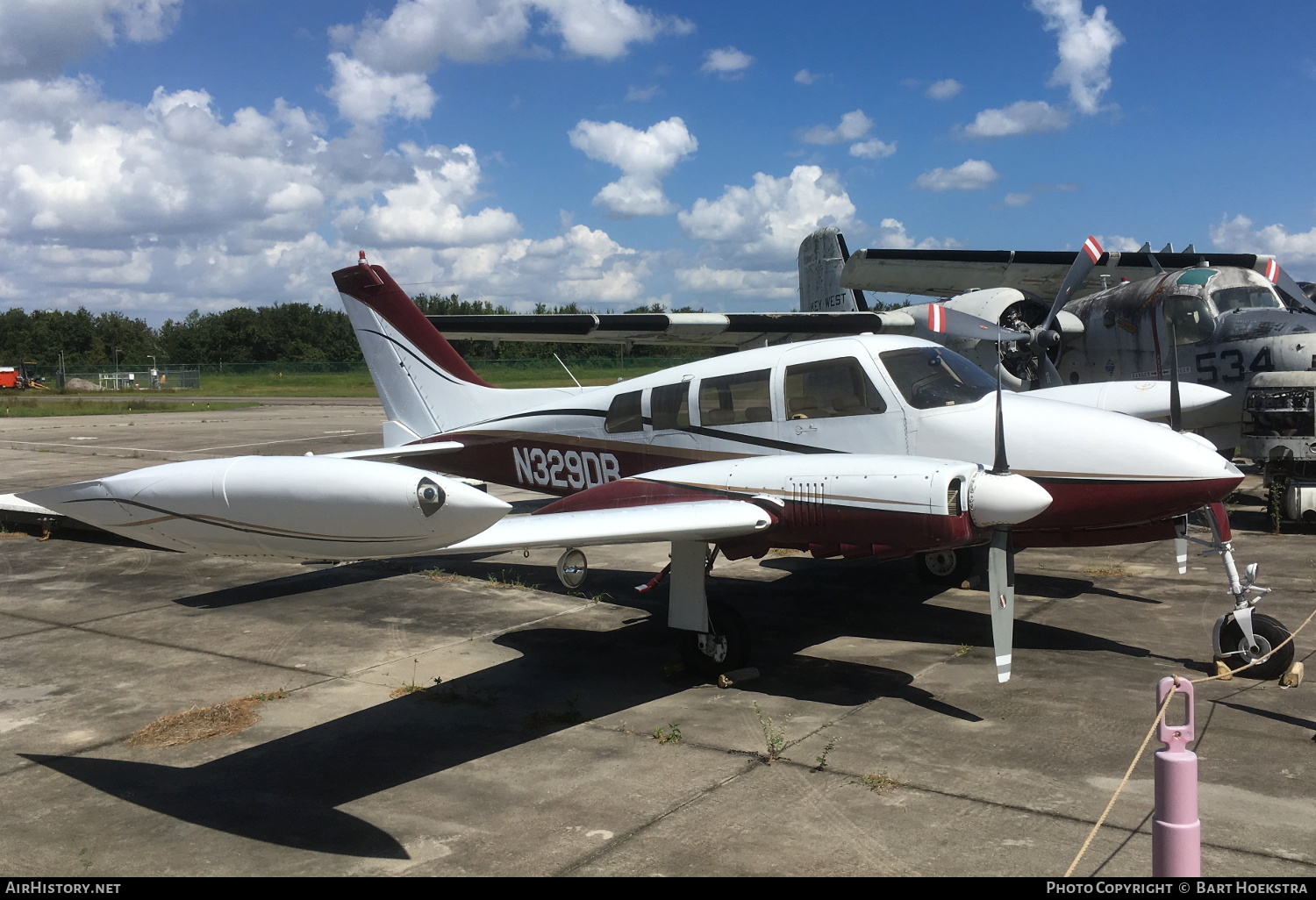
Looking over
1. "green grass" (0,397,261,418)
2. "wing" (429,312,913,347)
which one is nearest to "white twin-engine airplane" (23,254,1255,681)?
"wing" (429,312,913,347)

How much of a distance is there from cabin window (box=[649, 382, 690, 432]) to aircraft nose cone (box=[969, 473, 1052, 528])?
10.7 feet

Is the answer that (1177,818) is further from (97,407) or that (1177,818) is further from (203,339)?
(203,339)

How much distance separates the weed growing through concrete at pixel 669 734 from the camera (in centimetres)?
580

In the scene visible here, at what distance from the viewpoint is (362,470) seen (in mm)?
4488

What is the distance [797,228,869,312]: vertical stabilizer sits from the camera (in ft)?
74.8

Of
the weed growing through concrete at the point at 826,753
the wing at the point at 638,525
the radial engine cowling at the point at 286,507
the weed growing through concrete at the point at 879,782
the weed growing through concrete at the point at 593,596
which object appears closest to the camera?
the radial engine cowling at the point at 286,507

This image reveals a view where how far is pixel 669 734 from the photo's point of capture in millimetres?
5887

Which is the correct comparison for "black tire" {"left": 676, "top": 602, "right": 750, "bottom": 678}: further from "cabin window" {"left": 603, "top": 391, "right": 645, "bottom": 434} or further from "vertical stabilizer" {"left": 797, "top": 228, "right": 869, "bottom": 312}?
"vertical stabilizer" {"left": 797, "top": 228, "right": 869, "bottom": 312}

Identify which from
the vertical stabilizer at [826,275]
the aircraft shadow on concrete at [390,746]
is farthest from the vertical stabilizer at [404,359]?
the vertical stabilizer at [826,275]

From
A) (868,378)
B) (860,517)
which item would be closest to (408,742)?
(860,517)

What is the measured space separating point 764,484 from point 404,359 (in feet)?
22.7

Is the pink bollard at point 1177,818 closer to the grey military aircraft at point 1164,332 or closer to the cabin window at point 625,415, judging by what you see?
the cabin window at point 625,415

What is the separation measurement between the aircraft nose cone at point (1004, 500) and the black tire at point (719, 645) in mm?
1994

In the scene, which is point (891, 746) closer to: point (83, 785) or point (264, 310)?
point (83, 785)
